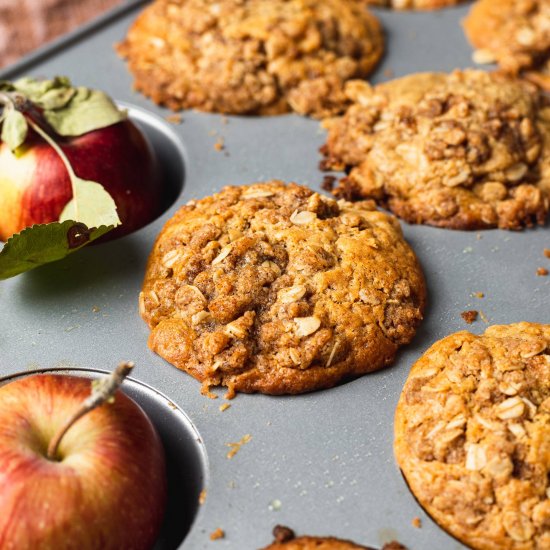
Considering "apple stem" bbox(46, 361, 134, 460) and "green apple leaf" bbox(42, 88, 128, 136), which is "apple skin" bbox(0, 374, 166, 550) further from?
"green apple leaf" bbox(42, 88, 128, 136)

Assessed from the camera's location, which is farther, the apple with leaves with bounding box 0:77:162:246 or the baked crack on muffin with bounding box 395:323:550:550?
the apple with leaves with bounding box 0:77:162:246

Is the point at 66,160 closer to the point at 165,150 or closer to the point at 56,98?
the point at 56,98

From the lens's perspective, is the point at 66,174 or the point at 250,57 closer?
the point at 66,174

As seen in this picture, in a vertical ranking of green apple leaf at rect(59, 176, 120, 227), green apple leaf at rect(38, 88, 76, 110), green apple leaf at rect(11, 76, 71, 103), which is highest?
green apple leaf at rect(11, 76, 71, 103)

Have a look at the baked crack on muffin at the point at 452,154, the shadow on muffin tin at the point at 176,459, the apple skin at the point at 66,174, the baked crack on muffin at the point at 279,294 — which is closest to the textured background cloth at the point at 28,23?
the apple skin at the point at 66,174

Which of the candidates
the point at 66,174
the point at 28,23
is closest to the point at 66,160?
the point at 66,174

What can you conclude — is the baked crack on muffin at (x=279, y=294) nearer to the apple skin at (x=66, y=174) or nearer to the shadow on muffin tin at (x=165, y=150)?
the apple skin at (x=66, y=174)

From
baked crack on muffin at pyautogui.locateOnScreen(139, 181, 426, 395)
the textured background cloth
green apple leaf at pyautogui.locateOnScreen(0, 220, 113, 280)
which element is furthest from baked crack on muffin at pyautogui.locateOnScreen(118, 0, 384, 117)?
the textured background cloth
